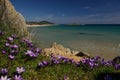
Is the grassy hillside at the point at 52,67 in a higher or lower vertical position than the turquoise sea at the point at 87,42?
higher

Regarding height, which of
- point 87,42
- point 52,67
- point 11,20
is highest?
point 11,20

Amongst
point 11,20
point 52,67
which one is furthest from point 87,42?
point 52,67

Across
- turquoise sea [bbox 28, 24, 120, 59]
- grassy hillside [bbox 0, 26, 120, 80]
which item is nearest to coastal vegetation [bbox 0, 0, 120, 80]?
grassy hillside [bbox 0, 26, 120, 80]

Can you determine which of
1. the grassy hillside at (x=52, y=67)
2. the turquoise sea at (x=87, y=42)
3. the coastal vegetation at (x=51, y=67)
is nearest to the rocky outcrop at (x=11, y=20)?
the turquoise sea at (x=87, y=42)

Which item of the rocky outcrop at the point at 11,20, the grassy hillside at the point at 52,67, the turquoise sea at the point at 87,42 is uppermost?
the rocky outcrop at the point at 11,20

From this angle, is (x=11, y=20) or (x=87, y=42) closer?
(x=11, y=20)

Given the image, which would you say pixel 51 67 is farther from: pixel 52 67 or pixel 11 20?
pixel 11 20

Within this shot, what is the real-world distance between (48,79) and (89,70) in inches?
41.5

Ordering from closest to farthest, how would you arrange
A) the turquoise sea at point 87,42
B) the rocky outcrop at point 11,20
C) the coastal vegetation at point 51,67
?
the coastal vegetation at point 51,67 < the rocky outcrop at point 11,20 < the turquoise sea at point 87,42

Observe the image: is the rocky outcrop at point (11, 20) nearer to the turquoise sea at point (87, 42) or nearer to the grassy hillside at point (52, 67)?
the turquoise sea at point (87, 42)

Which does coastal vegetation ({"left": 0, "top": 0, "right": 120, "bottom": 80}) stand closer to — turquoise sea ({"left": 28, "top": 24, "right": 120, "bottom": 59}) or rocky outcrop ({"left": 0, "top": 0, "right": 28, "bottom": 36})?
rocky outcrop ({"left": 0, "top": 0, "right": 28, "bottom": 36})

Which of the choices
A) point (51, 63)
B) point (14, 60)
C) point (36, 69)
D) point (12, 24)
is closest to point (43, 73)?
point (36, 69)

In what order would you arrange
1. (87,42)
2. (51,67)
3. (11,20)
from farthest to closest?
(87,42), (11,20), (51,67)

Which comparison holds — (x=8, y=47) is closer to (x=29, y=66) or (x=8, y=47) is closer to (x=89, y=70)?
(x=29, y=66)
